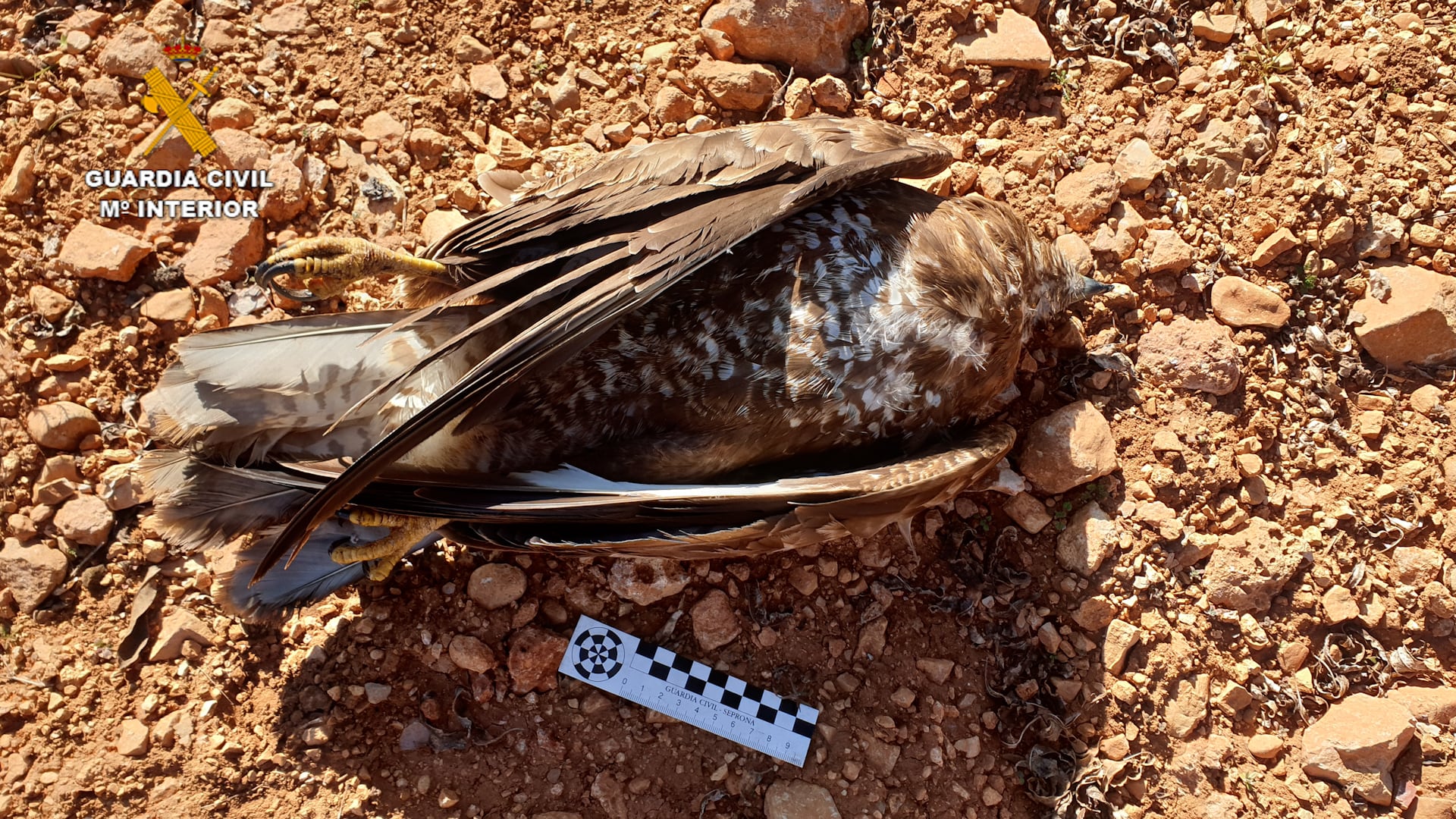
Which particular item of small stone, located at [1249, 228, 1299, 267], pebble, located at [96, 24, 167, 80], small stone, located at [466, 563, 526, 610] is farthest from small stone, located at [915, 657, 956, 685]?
pebble, located at [96, 24, 167, 80]

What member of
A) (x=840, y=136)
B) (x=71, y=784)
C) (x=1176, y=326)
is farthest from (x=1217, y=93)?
(x=71, y=784)

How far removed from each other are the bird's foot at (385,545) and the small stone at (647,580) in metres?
0.64

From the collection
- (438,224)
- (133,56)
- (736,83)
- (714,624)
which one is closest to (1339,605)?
(714,624)

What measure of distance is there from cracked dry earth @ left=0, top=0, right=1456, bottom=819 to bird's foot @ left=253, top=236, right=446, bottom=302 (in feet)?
1.76

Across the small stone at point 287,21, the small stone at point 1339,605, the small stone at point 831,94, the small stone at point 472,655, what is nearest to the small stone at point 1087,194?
the small stone at point 831,94

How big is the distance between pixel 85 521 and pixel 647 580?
1923mm

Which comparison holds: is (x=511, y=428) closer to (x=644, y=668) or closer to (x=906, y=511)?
(x=644, y=668)

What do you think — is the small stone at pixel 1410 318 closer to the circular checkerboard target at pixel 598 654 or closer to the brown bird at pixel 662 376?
the brown bird at pixel 662 376

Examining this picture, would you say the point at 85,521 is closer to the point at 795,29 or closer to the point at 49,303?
the point at 49,303

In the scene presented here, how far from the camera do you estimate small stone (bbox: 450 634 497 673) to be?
288 centimetres

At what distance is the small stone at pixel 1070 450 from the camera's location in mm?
2898

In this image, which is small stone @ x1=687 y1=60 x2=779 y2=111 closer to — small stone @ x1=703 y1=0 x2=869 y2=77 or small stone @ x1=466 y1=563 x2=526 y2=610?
small stone @ x1=703 y1=0 x2=869 y2=77

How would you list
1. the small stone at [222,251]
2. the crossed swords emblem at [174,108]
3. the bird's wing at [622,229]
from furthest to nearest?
the crossed swords emblem at [174,108] → the small stone at [222,251] → the bird's wing at [622,229]

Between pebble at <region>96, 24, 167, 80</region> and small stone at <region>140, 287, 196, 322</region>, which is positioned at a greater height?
pebble at <region>96, 24, 167, 80</region>
